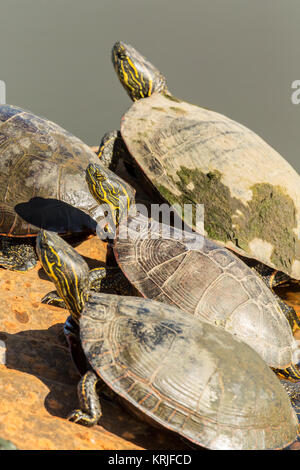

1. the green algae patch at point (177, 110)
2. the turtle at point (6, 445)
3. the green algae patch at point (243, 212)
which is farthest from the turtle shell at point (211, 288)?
the green algae patch at point (177, 110)

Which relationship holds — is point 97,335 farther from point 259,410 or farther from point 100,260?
point 100,260

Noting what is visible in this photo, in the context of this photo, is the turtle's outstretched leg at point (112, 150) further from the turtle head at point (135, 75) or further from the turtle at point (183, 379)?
the turtle at point (183, 379)

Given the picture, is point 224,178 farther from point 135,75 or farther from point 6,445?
point 6,445

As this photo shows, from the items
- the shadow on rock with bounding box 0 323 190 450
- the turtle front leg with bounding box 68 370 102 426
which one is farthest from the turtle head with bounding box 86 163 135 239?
the turtle front leg with bounding box 68 370 102 426

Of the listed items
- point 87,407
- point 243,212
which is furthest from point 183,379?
point 243,212

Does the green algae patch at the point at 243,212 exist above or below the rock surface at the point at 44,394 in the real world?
above
